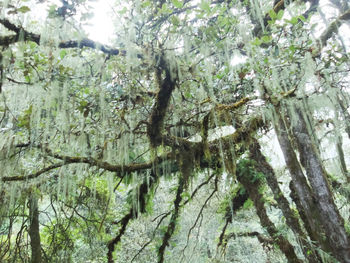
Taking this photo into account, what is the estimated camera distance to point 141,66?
2408mm

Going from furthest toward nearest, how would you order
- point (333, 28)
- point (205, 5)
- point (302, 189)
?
point (302, 189) < point (333, 28) < point (205, 5)

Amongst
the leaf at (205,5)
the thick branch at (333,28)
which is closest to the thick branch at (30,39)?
the leaf at (205,5)

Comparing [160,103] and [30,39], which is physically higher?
[30,39]

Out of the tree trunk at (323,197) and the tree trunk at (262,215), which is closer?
the tree trunk at (323,197)

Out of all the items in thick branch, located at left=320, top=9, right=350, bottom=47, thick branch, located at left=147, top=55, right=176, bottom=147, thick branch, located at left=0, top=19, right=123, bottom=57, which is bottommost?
thick branch, located at left=147, top=55, right=176, bottom=147

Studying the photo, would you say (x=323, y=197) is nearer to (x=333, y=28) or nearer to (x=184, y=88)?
(x=333, y=28)

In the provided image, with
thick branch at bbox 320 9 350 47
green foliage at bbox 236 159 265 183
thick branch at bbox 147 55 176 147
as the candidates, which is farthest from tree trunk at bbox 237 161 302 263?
thick branch at bbox 320 9 350 47

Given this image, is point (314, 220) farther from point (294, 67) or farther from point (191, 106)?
point (191, 106)

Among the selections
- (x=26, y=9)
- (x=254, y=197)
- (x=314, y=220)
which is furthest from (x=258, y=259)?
(x=26, y=9)

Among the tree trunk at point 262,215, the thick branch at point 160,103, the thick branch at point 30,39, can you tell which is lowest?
the tree trunk at point 262,215

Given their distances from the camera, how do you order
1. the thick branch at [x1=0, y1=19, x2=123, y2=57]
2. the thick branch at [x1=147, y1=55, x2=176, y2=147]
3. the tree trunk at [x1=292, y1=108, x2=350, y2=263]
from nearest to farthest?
the thick branch at [x1=0, y1=19, x2=123, y2=57], the thick branch at [x1=147, y1=55, x2=176, y2=147], the tree trunk at [x1=292, y1=108, x2=350, y2=263]

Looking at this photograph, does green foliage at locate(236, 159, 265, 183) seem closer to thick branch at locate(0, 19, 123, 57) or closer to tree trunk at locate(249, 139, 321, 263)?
tree trunk at locate(249, 139, 321, 263)

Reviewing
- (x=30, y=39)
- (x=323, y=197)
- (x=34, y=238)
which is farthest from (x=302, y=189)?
(x=34, y=238)

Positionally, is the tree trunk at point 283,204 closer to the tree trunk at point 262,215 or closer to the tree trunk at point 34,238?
the tree trunk at point 262,215
